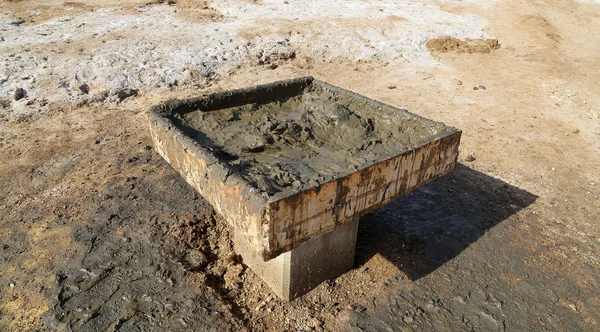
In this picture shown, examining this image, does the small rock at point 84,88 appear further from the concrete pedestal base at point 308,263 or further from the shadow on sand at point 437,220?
the shadow on sand at point 437,220

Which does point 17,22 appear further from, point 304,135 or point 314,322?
point 314,322

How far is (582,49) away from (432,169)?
10844 mm

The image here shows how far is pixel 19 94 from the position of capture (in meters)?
6.57

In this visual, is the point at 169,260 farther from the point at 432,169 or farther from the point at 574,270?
the point at 574,270

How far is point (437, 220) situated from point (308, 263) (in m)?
1.79

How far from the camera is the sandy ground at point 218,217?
3.38 metres

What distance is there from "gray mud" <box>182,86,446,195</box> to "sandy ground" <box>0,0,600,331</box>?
1025 mm

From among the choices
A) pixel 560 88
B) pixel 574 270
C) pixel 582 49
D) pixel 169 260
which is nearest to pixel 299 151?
pixel 169 260

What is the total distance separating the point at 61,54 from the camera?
7488 millimetres

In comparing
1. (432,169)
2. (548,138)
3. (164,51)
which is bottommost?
(548,138)

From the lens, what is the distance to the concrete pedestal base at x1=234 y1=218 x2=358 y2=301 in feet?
11.0

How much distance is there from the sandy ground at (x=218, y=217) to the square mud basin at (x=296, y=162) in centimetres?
42

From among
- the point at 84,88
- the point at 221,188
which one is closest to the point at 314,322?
the point at 221,188

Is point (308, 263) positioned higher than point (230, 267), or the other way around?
point (308, 263)
